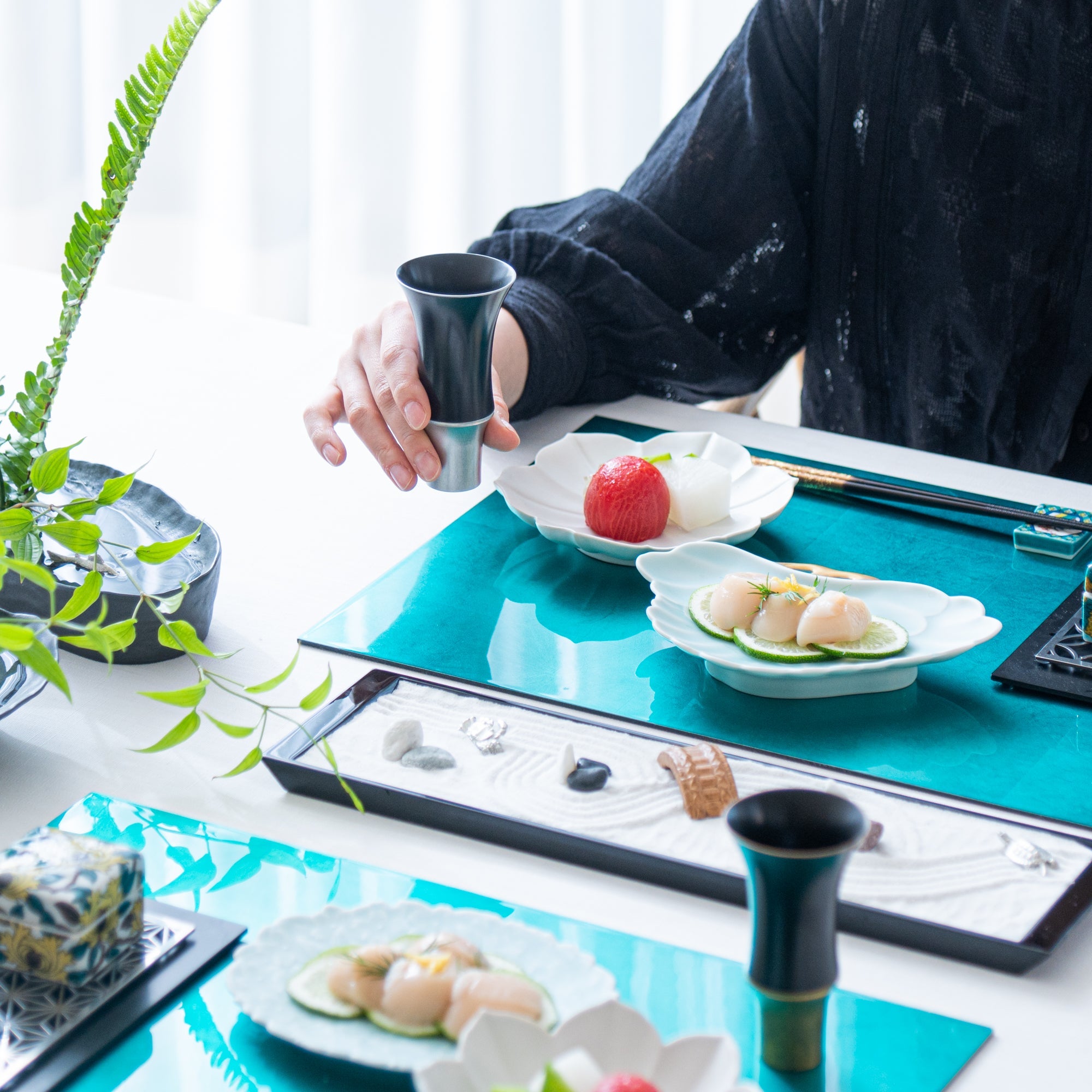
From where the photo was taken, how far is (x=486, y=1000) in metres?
0.52

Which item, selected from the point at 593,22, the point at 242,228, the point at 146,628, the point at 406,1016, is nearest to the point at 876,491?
the point at 146,628

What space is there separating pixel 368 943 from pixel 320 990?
1.4 inches

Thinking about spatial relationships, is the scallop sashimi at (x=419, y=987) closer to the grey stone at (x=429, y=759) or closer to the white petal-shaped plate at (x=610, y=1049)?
the white petal-shaped plate at (x=610, y=1049)

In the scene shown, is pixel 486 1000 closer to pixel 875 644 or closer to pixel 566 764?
pixel 566 764

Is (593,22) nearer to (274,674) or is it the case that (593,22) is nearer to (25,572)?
(274,674)

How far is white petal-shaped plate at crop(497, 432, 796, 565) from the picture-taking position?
99 centimetres

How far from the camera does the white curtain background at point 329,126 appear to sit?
249 centimetres

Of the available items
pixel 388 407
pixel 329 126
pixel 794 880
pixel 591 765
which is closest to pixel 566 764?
pixel 591 765

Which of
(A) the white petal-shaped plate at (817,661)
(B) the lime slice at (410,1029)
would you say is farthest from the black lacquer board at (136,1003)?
(A) the white petal-shaped plate at (817,661)

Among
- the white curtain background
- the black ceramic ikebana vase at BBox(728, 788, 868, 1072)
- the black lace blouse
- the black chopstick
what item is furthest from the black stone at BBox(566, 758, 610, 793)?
the white curtain background

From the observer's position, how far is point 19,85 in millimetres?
2928

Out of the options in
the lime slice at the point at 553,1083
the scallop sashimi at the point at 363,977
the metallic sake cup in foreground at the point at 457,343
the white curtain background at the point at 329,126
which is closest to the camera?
the lime slice at the point at 553,1083

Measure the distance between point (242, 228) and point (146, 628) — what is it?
85.9 inches

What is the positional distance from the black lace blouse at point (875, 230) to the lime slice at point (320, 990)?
0.77 m
